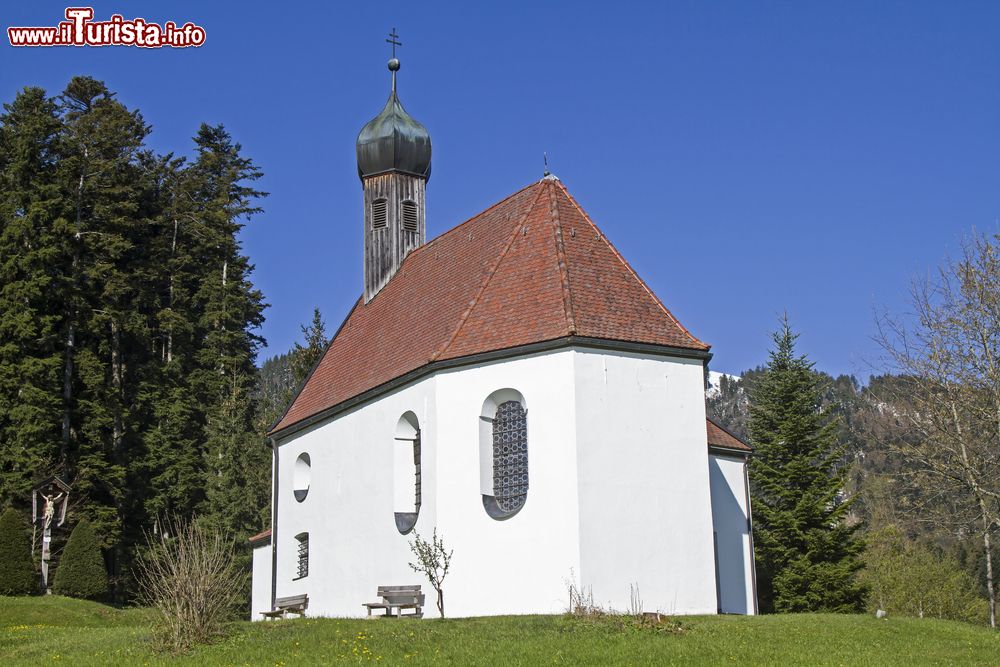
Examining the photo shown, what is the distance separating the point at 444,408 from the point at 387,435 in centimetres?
257

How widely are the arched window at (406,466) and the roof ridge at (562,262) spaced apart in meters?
4.16

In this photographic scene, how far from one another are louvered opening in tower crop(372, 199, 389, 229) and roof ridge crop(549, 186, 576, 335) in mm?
7800

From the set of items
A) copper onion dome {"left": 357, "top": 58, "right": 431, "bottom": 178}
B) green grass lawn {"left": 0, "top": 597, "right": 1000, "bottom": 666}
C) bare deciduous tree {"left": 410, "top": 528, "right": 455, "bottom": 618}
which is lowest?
green grass lawn {"left": 0, "top": 597, "right": 1000, "bottom": 666}

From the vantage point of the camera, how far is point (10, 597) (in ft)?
94.6

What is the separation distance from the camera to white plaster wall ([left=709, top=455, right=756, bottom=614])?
2486cm

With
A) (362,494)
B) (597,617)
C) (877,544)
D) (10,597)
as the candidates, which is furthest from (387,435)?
(877,544)

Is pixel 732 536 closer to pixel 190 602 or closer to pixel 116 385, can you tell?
pixel 190 602

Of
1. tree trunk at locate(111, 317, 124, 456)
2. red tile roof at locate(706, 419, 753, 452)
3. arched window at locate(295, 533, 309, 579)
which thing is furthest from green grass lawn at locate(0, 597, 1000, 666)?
tree trunk at locate(111, 317, 124, 456)

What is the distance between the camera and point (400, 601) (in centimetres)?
2144

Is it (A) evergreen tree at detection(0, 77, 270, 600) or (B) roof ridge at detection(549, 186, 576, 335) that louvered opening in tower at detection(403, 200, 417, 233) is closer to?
(B) roof ridge at detection(549, 186, 576, 335)

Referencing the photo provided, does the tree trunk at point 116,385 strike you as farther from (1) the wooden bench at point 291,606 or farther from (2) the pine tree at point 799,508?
(2) the pine tree at point 799,508

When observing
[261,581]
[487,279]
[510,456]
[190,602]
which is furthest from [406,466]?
[261,581]

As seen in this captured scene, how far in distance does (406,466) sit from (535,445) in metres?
3.81

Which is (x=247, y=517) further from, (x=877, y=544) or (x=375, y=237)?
(x=877, y=544)
